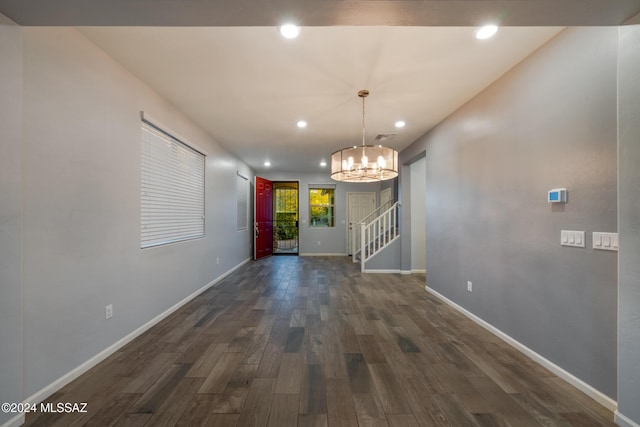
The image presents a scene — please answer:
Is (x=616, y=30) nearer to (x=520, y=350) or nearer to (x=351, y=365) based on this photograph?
(x=520, y=350)

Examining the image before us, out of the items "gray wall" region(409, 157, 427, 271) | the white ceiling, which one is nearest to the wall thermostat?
the white ceiling

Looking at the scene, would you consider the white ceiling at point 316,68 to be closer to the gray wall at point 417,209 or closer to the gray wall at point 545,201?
the gray wall at point 545,201

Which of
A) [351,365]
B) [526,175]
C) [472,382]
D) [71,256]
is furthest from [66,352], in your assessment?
[526,175]

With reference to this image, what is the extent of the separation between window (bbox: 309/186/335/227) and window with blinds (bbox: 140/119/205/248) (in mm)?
4504

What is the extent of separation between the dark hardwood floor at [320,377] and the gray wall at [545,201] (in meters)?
0.34

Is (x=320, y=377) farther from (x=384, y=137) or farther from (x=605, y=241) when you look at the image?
(x=384, y=137)

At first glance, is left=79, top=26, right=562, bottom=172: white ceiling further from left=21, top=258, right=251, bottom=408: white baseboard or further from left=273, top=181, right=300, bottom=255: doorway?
left=273, top=181, right=300, bottom=255: doorway

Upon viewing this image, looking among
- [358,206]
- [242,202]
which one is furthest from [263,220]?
[358,206]

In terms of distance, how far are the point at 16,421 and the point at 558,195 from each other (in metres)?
3.82

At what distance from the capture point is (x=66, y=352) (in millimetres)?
1857

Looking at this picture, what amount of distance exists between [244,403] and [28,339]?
1409 mm

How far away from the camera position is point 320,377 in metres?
1.95

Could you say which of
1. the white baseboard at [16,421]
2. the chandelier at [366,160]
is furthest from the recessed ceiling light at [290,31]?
the white baseboard at [16,421]

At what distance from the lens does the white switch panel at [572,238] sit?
71.7 inches
